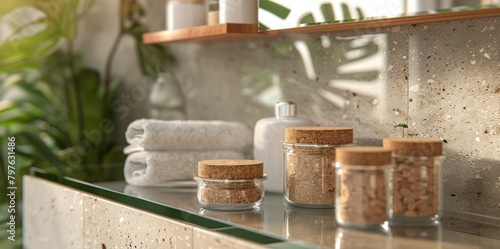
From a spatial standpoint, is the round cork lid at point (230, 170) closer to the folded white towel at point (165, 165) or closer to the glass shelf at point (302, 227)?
the glass shelf at point (302, 227)

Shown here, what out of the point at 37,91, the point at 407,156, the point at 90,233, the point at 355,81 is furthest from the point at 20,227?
the point at 407,156

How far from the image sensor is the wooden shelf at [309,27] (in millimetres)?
895

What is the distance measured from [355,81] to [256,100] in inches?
11.2

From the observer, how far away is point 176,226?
90cm

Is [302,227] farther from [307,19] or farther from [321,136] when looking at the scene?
[307,19]

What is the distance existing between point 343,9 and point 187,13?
0.46m

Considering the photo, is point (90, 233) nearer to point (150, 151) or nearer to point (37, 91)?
point (150, 151)

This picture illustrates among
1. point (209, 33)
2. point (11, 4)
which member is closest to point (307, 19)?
point (209, 33)

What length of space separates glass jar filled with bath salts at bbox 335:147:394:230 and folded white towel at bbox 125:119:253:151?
0.45 metres

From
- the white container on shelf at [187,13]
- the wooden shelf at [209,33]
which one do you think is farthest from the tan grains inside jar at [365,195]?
the white container on shelf at [187,13]

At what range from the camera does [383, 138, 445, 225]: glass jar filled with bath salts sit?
33.1 inches

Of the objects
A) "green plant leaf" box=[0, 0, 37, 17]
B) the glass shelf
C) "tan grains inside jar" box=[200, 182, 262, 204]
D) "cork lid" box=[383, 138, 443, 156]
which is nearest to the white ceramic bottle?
the glass shelf

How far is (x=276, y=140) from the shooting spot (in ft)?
3.68

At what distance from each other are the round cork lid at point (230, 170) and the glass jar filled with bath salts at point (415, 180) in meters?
0.22
